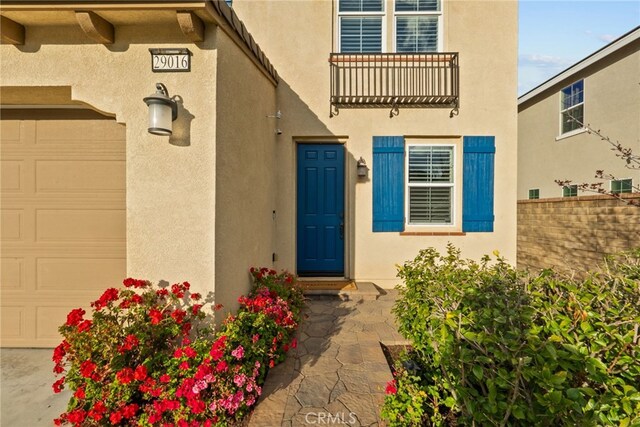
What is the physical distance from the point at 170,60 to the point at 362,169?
323cm

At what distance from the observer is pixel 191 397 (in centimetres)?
188

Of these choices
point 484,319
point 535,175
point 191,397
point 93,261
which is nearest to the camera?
point 484,319

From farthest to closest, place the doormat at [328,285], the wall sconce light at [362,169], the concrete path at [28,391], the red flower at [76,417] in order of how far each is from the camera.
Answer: the wall sconce light at [362,169], the doormat at [328,285], the concrete path at [28,391], the red flower at [76,417]

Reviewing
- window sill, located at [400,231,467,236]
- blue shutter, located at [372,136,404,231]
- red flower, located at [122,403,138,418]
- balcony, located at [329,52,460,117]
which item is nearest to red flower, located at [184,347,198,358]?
red flower, located at [122,403,138,418]

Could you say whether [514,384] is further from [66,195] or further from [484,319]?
[66,195]

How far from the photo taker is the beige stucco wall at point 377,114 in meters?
4.91

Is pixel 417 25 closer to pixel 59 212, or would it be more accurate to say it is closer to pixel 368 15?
pixel 368 15

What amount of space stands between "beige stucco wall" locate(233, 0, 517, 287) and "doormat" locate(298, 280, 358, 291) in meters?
0.28

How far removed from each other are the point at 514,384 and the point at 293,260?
3.91 meters

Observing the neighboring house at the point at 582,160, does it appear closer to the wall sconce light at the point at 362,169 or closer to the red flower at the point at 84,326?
the wall sconce light at the point at 362,169

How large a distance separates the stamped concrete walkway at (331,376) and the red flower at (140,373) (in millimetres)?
833

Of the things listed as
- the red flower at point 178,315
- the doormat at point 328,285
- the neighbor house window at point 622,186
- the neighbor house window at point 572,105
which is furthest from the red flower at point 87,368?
the neighbor house window at point 572,105

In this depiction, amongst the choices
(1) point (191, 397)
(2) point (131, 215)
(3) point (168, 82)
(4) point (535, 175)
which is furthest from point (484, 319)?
(4) point (535, 175)

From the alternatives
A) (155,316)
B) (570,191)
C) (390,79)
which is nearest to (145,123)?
(155,316)
